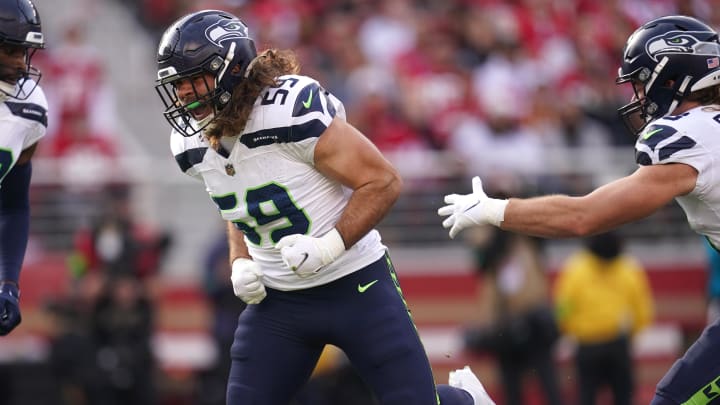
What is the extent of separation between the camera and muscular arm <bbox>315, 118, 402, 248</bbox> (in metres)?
4.78

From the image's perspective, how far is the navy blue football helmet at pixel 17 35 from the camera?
5.01m

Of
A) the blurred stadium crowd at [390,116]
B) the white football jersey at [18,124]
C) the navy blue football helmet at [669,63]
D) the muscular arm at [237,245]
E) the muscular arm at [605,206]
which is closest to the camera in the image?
the muscular arm at [605,206]

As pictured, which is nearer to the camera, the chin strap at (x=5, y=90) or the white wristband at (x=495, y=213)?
the white wristband at (x=495, y=213)

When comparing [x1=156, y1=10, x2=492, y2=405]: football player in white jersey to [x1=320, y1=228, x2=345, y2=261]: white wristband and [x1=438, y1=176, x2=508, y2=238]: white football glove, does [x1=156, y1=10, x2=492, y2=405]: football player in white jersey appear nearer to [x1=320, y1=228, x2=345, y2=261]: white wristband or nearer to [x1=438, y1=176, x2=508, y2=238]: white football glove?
[x1=320, y1=228, x2=345, y2=261]: white wristband

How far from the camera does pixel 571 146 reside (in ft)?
35.2

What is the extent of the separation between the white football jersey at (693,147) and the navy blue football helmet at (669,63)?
15 centimetres

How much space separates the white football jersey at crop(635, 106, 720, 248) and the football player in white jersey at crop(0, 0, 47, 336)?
2.55 m

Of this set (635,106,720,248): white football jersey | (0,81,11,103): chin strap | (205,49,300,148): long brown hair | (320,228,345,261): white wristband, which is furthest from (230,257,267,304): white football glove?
(635,106,720,248): white football jersey

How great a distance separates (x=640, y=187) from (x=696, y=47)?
70 centimetres

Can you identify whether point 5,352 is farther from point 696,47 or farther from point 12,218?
point 696,47

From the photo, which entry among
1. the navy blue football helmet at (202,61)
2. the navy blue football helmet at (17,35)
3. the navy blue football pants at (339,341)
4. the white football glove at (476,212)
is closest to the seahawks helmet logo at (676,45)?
the white football glove at (476,212)

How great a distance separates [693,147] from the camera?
466 centimetres

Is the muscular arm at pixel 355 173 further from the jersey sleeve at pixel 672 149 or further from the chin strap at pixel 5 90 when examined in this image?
the chin strap at pixel 5 90

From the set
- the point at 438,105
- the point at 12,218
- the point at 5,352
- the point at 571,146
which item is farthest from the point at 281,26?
the point at 12,218
